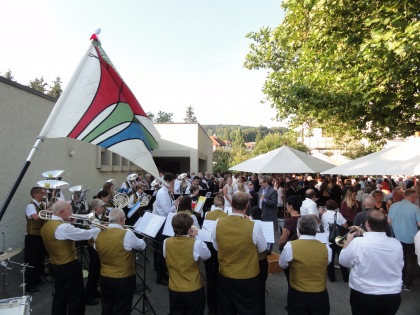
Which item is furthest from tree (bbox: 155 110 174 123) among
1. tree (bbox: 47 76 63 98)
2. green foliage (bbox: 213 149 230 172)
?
tree (bbox: 47 76 63 98)

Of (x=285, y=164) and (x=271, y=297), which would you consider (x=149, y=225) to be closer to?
(x=271, y=297)

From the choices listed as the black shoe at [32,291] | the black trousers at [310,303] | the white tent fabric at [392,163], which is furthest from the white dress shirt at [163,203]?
the white tent fabric at [392,163]

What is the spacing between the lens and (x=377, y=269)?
3.07 meters

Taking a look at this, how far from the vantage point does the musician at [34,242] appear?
543cm

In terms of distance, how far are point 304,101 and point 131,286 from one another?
7.21 m

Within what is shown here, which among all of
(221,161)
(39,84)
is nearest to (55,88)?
(39,84)

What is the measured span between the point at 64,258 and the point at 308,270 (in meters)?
2.93

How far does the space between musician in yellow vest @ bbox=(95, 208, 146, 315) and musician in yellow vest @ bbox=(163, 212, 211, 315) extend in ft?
1.52

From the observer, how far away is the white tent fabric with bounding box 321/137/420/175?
5.61m

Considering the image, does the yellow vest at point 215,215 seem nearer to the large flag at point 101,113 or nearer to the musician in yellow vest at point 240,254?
the musician in yellow vest at point 240,254

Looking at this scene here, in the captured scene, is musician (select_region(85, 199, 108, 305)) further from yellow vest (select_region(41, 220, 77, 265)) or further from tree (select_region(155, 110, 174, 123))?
tree (select_region(155, 110, 174, 123))

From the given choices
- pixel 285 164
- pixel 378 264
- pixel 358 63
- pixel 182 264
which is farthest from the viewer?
pixel 285 164

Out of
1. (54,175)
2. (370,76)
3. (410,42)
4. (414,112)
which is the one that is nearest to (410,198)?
(410,42)

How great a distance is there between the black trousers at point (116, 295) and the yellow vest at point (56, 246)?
0.65 m
